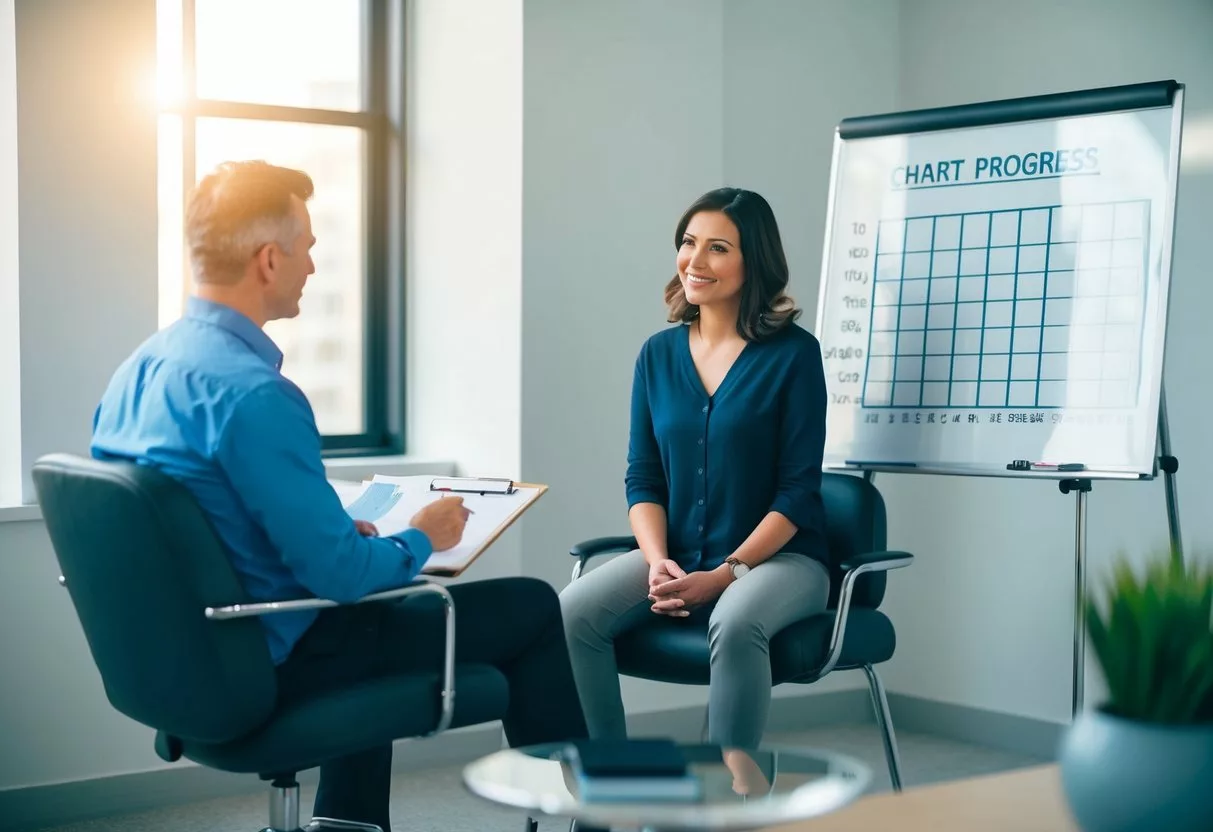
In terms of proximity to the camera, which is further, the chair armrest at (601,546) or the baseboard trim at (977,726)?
the baseboard trim at (977,726)

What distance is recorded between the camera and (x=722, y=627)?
2.65 metres

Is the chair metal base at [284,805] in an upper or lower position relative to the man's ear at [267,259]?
lower

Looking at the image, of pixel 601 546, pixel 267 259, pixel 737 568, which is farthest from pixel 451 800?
pixel 267 259

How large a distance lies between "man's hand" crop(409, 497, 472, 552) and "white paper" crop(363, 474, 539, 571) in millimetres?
12

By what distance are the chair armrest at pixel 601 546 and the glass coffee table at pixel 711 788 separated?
3.91 ft

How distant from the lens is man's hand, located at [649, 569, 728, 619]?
2766mm

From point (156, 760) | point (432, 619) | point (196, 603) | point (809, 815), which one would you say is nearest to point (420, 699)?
point (432, 619)

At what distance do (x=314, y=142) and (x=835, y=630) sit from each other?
216 cm

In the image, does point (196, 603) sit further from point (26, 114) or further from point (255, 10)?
point (255, 10)

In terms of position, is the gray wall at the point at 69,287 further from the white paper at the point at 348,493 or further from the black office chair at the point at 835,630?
the black office chair at the point at 835,630

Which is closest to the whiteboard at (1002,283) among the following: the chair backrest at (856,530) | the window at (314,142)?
the chair backrest at (856,530)

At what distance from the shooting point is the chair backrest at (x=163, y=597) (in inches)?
78.4

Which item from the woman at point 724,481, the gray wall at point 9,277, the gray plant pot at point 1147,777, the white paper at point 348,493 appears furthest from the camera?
the gray wall at point 9,277

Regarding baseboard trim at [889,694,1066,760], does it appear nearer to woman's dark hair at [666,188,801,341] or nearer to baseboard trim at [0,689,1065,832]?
baseboard trim at [0,689,1065,832]
